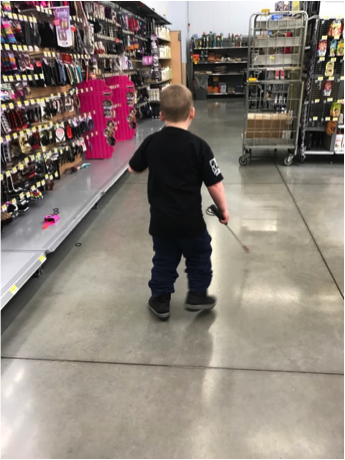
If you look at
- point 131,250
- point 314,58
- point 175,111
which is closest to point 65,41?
point 131,250

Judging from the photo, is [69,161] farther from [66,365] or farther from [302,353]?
[302,353]

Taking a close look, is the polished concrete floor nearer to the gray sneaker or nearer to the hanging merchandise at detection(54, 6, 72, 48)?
the gray sneaker

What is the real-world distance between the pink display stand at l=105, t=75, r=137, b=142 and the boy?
4.59 meters

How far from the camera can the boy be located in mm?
1973

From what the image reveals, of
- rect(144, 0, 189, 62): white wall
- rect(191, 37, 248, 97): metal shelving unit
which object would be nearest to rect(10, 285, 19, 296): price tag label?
rect(191, 37, 248, 97): metal shelving unit

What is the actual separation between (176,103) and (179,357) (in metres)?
1.42

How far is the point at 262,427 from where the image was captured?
67.3 inches

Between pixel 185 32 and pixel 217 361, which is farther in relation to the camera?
pixel 185 32

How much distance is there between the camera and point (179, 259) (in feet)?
7.84

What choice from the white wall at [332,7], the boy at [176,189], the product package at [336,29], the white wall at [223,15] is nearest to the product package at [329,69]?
the product package at [336,29]

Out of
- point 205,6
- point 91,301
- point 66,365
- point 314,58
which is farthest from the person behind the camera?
point 205,6

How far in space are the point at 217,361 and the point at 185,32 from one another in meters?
16.0

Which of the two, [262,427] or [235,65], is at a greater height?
[235,65]

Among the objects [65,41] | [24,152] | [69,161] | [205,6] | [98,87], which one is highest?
[205,6]
